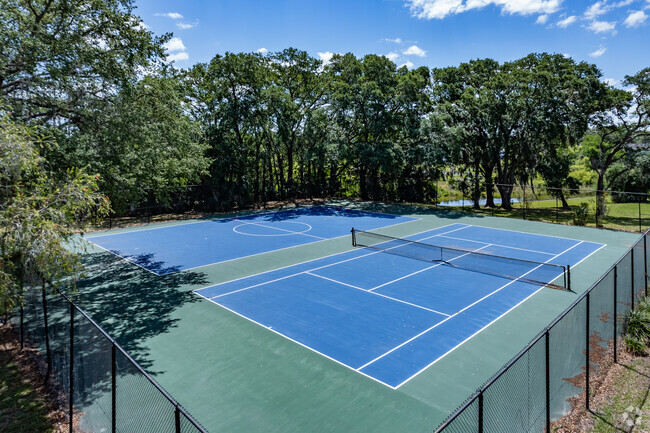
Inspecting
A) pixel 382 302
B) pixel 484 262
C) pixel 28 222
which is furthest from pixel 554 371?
pixel 484 262

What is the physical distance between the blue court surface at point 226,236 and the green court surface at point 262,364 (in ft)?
10.4

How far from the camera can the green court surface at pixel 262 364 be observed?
8.27 m

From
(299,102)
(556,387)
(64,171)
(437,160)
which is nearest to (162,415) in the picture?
(556,387)

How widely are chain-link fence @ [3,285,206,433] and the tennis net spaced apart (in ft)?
45.9

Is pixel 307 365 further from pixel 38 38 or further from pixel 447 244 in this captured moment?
pixel 447 244

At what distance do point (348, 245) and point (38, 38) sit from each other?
16223 mm

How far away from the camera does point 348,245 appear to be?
23.3m

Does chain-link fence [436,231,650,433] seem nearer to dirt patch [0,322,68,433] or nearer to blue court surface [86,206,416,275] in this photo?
dirt patch [0,322,68,433]

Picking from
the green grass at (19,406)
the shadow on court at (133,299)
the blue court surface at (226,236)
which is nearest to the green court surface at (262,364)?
the shadow on court at (133,299)

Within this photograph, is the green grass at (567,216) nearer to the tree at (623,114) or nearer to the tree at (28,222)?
the tree at (623,114)

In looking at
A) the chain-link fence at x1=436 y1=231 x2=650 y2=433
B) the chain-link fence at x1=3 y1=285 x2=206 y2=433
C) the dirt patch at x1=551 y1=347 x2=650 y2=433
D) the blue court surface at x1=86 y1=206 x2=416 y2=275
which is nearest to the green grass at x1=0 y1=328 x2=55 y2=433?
the chain-link fence at x1=3 y1=285 x2=206 y2=433

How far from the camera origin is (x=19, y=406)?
343 inches

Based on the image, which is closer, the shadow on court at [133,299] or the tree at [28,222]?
the tree at [28,222]

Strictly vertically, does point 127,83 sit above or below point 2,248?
above
